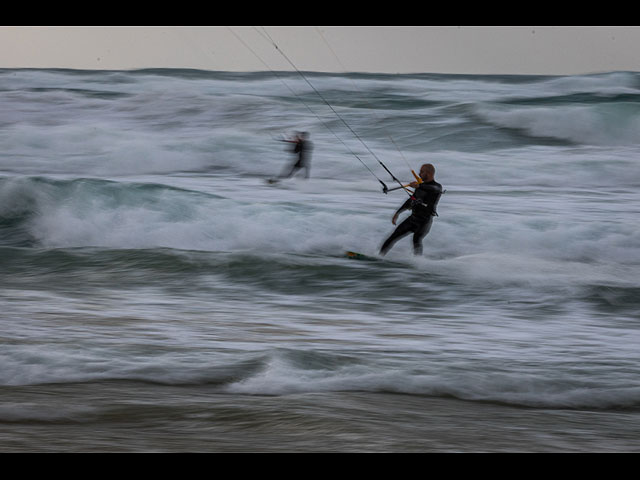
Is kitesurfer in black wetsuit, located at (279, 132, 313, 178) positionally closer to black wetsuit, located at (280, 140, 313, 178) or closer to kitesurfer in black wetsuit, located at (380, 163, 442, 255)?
black wetsuit, located at (280, 140, 313, 178)

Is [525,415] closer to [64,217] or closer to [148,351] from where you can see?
[148,351]

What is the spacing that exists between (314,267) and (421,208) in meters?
1.18

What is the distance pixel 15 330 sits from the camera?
496cm

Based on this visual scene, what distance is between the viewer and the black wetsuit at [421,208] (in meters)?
7.69

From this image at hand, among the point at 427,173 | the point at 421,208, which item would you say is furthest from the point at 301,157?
the point at 427,173

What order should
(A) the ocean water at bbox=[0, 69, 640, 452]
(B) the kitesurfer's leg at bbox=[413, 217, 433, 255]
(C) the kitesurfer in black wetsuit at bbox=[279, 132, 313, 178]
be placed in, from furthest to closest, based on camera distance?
(C) the kitesurfer in black wetsuit at bbox=[279, 132, 313, 178] < (B) the kitesurfer's leg at bbox=[413, 217, 433, 255] < (A) the ocean water at bbox=[0, 69, 640, 452]

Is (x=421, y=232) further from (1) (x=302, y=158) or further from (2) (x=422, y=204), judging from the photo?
(1) (x=302, y=158)

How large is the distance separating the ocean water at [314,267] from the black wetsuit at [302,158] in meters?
0.21

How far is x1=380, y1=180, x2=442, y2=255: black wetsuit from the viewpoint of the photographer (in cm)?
769

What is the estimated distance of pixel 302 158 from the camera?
43.8ft

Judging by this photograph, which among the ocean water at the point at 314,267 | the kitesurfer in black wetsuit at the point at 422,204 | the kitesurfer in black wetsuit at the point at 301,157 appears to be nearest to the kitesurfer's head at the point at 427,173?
the kitesurfer in black wetsuit at the point at 422,204

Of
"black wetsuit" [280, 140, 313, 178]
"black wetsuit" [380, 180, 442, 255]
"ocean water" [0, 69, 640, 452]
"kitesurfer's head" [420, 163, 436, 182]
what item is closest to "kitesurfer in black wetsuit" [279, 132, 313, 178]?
"black wetsuit" [280, 140, 313, 178]

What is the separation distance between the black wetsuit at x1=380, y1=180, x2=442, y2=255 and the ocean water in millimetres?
367

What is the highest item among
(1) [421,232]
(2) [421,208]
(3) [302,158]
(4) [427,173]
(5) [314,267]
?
(3) [302,158]
